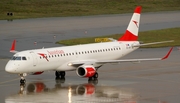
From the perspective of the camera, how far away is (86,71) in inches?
2180

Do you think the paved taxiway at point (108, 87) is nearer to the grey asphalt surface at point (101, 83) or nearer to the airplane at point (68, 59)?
the grey asphalt surface at point (101, 83)

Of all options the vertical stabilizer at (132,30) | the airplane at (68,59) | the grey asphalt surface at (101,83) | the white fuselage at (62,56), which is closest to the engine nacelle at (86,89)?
the grey asphalt surface at (101,83)

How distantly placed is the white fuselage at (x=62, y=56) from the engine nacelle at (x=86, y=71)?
1.33 meters

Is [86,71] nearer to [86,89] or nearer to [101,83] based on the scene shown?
[101,83]

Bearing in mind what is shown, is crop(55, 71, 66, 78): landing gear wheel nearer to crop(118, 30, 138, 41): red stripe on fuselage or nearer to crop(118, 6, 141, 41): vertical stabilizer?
crop(118, 30, 138, 41): red stripe on fuselage

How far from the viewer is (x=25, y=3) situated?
14150 cm

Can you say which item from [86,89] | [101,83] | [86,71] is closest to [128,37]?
[101,83]

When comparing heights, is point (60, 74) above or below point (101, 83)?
above

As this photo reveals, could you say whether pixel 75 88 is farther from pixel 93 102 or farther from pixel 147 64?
pixel 147 64

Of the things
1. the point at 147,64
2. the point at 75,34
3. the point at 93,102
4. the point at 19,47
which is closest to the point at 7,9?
the point at 75,34

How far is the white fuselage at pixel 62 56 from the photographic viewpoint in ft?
176

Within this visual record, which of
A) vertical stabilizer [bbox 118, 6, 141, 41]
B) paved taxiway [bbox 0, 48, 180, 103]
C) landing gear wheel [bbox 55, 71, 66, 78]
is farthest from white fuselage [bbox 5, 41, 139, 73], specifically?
paved taxiway [bbox 0, 48, 180, 103]

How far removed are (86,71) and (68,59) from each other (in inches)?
99.4

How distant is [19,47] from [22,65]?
2748cm
